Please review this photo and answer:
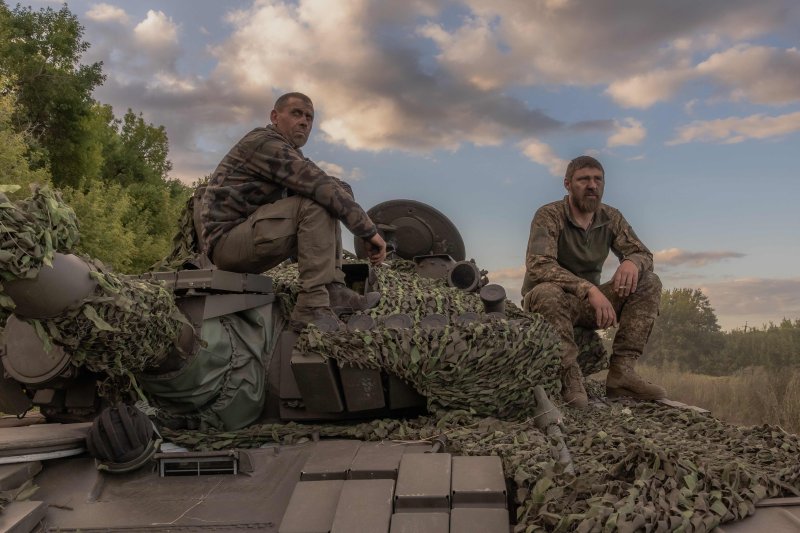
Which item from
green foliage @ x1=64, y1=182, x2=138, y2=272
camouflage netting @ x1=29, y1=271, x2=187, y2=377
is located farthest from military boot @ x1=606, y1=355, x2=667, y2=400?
green foliage @ x1=64, y1=182, x2=138, y2=272

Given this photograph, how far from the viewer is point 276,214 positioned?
5.61 metres

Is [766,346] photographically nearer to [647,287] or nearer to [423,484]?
[647,287]

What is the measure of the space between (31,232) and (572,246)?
448 cm

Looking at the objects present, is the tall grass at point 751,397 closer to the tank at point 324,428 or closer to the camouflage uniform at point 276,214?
the tank at point 324,428

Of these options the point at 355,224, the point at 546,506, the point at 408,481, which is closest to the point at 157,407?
the point at 355,224

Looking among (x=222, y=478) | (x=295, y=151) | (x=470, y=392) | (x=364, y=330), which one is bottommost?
(x=222, y=478)

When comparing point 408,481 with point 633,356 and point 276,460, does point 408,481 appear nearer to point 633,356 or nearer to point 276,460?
point 276,460

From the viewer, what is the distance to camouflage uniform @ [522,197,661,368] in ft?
20.8

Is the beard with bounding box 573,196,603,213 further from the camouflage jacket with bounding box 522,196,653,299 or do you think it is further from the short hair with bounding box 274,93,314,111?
the short hair with bounding box 274,93,314,111

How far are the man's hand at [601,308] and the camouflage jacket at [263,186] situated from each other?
1.70m

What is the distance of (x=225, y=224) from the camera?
5.86 meters

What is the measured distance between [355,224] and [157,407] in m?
1.71

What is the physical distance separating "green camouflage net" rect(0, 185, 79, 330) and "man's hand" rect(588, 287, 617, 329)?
3711mm

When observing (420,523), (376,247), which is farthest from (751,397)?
(420,523)
